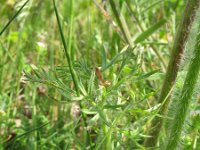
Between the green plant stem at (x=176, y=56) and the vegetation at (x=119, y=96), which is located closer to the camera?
the vegetation at (x=119, y=96)

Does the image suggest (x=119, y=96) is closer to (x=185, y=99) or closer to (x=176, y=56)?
(x=185, y=99)

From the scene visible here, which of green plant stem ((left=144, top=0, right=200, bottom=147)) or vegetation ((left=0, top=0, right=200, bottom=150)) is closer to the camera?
vegetation ((left=0, top=0, right=200, bottom=150))

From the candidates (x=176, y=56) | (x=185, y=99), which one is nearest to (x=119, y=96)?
(x=185, y=99)

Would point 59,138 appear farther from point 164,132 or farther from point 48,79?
point 48,79

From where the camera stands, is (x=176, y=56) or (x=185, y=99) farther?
(x=176, y=56)

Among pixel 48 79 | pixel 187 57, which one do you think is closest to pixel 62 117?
pixel 48 79

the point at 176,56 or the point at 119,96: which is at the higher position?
the point at 176,56

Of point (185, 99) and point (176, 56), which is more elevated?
point (176, 56)

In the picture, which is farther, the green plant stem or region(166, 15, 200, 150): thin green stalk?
the green plant stem

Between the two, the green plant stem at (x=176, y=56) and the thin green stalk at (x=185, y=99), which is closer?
the thin green stalk at (x=185, y=99)
